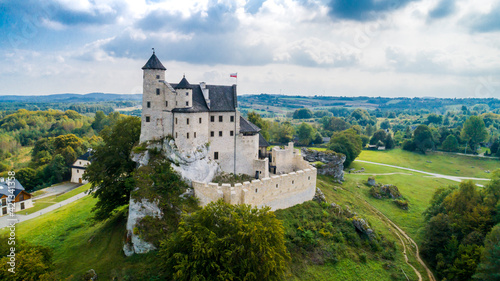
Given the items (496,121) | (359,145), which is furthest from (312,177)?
(496,121)

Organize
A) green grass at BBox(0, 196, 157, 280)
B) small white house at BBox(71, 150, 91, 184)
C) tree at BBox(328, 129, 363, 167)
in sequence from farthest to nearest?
tree at BBox(328, 129, 363, 167) → small white house at BBox(71, 150, 91, 184) → green grass at BBox(0, 196, 157, 280)

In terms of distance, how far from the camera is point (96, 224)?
41.5 m

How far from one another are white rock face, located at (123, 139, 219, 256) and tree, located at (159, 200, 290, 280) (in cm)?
689

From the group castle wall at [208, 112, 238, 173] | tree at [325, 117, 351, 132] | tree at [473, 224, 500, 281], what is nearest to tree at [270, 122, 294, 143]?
tree at [325, 117, 351, 132]

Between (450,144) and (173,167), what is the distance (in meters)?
102

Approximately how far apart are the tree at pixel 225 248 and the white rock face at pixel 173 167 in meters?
6.89

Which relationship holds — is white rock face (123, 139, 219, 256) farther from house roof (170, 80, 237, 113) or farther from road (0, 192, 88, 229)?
road (0, 192, 88, 229)

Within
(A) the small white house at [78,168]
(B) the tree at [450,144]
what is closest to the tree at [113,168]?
(A) the small white house at [78,168]

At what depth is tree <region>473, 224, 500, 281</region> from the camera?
87.7 ft

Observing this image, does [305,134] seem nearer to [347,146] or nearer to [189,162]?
[347,146]

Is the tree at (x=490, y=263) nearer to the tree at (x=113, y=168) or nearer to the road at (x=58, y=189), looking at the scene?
the tree at (x=113, y=168)

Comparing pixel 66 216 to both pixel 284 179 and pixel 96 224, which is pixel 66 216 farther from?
pixel 284 179

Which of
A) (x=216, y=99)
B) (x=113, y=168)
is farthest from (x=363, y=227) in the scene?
(x=113, y=168)

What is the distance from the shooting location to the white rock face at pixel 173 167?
3053 centimetres
